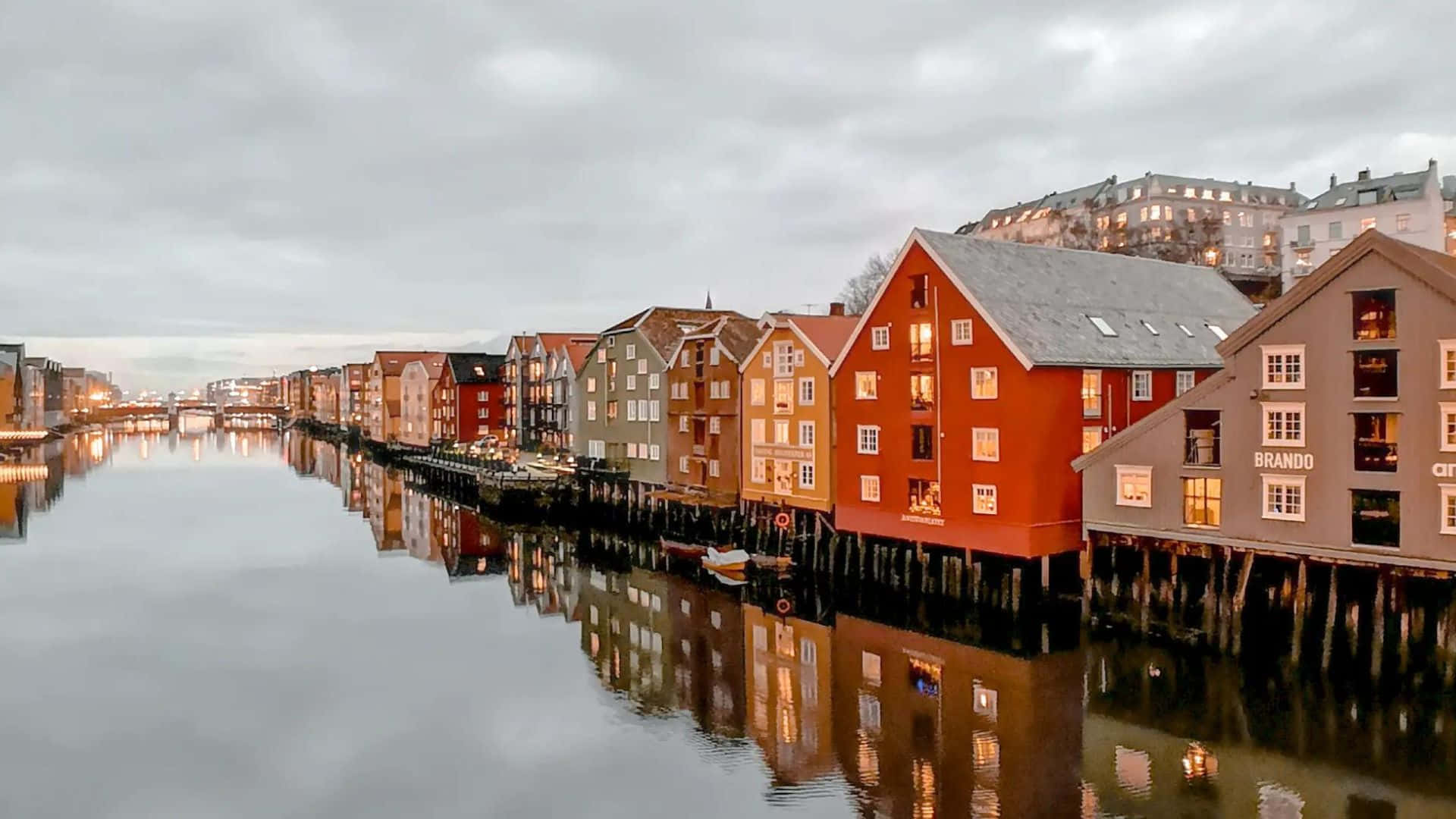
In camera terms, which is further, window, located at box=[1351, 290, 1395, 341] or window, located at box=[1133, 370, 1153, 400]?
window, located at box=[1133, 370, 1153, 400]

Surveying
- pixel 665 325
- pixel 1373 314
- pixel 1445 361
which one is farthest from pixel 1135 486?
pixel 665 325

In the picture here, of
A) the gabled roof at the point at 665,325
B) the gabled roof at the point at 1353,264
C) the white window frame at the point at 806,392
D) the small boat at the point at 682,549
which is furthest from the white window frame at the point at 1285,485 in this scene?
the gabled roof at the point at 665,325

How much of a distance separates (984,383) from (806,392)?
10.7 m

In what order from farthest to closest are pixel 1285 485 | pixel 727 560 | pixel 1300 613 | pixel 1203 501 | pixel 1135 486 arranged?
pixel 727 560 < pixel 1135 486 < pixel 1203 501 < pixel 1285 485 < pixel 1300 613

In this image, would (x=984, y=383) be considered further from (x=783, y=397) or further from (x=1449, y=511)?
(x=1449, y=511)

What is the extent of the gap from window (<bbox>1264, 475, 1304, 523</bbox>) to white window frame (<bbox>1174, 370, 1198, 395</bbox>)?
31.4 feet

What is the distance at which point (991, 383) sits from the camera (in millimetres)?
34312

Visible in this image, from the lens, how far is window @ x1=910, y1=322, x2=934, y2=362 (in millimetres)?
36656

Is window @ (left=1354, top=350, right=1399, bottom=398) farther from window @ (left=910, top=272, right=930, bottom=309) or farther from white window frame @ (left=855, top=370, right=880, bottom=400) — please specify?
white window frame @ (left=855, top=370, right=880, bottom=400)

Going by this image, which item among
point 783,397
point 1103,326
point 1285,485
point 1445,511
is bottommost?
point 1445,511

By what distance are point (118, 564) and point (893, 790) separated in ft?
139

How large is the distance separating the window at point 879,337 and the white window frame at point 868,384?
1.01 meters

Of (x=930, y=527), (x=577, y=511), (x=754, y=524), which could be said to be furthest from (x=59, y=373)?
(x=930, y=527)

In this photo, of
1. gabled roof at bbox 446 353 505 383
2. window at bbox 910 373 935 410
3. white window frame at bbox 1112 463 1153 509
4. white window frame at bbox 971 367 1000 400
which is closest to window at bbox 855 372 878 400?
window at bbox 910 373 935 410
